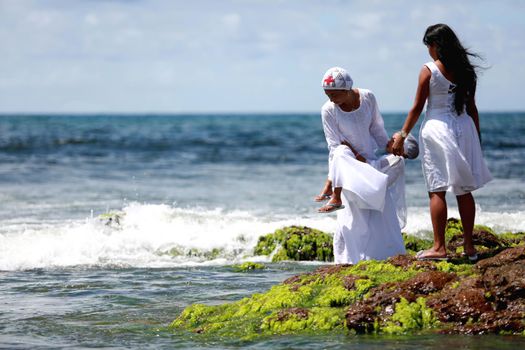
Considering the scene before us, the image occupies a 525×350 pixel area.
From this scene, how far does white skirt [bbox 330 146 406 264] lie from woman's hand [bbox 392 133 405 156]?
0.24m

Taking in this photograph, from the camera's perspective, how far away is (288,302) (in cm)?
651

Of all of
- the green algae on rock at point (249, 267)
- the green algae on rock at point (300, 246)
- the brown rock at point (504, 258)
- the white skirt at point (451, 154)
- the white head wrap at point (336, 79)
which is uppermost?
the white head wrap at point (336, 79)

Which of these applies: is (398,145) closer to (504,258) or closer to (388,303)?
(504,258)

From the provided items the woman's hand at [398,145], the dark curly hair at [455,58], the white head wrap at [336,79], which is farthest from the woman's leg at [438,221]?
the white head wrap at [336,79]

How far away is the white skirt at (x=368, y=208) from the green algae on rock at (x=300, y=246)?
2.74 meters

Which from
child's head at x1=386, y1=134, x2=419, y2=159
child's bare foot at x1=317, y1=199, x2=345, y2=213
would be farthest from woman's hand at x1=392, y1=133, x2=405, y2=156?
child's bare foot at x1=317, y1=199, x2=345, y2=213

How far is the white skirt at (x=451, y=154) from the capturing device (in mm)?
6789

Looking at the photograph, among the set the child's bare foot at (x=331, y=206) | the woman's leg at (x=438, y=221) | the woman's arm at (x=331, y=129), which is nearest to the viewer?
the woman's leg at (x=438, y=221)

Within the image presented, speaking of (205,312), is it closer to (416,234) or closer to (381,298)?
(381,298)

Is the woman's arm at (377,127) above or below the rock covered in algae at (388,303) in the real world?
above

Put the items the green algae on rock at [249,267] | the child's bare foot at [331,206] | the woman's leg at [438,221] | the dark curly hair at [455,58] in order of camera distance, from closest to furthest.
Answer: the dark curly hair at [455,58], the woman's leg at [438,221], the child's bare foot at [331,206], the green algae on rock at [249,267]

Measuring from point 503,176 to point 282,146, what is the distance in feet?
56.3

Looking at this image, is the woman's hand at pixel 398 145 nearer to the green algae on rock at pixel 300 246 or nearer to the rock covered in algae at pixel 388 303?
the rock covered in algae at pixel 388 303

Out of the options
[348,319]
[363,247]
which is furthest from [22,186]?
[348,319]
